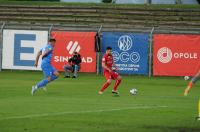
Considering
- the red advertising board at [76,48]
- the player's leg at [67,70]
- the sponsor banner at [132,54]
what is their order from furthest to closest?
the red advertising board at [76,48], the sponsor banner at [132,54], the player's leg at [67,70]

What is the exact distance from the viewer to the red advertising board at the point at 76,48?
145 ft

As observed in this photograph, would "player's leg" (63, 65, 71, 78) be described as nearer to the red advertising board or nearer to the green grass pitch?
the red advertising board

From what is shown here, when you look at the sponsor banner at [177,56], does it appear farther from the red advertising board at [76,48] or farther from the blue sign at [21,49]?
the blue sign at [21,49]

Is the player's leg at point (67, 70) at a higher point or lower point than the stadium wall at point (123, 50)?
lower

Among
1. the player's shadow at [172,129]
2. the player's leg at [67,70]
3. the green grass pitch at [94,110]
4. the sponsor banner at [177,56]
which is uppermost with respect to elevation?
the sponsor banner at [177,56]

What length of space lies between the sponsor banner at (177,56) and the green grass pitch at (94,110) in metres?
10.6

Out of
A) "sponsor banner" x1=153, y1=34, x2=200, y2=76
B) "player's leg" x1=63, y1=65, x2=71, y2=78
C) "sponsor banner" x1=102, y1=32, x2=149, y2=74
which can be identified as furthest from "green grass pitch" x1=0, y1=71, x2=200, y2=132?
"sponsor banner" x1=102, y1=32, x2=149, y2=74

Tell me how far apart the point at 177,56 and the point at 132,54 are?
8.68 ft

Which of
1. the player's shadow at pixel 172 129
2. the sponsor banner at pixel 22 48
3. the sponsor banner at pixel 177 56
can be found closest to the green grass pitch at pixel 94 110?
the player's shadow at pixel 172 129

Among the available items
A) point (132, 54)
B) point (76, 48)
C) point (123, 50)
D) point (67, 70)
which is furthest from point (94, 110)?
point (76, 48)

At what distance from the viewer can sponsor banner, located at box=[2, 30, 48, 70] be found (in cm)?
4503

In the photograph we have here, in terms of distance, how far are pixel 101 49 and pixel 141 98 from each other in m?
18.5

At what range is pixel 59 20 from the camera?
51.8 metres

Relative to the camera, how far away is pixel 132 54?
43.4 metres
